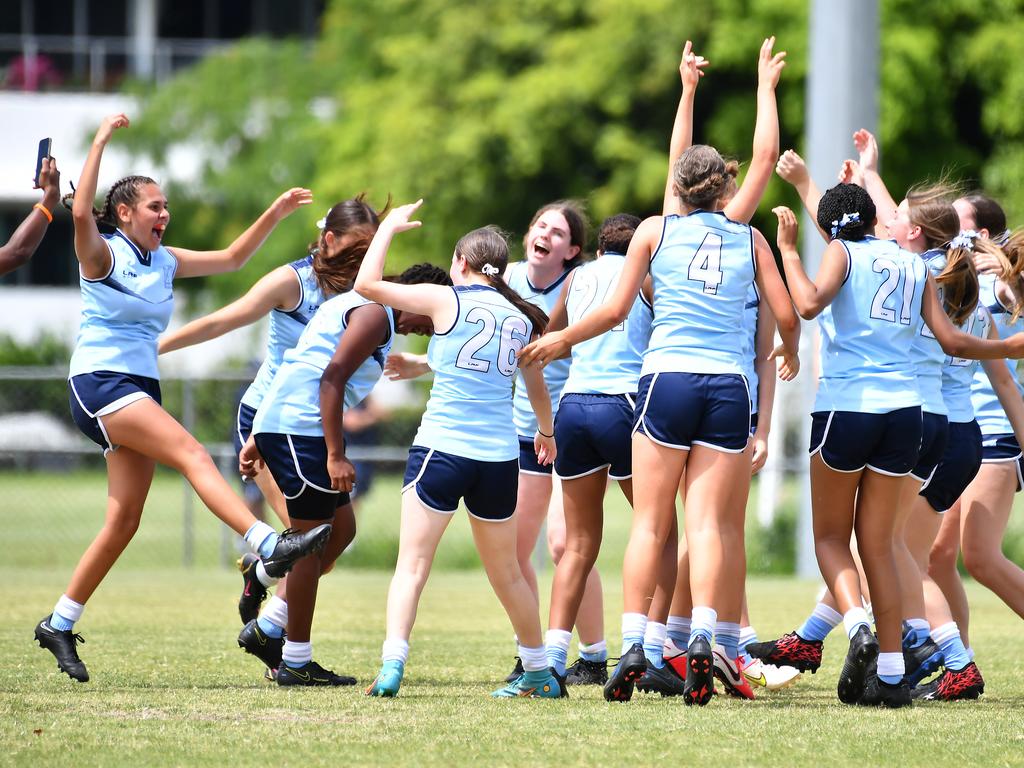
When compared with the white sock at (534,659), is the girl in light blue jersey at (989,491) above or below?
above

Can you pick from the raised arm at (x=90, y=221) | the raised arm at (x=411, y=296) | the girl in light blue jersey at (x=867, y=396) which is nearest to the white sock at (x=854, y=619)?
the girl in light blue jersey at (x=867, y=396)

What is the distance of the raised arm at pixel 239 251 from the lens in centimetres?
684

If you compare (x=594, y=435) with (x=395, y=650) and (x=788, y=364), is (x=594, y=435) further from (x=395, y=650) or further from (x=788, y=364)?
(x=395, y=650)

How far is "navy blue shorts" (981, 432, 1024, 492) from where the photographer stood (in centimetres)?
680

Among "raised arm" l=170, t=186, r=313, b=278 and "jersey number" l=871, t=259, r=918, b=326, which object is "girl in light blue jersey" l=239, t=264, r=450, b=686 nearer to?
"raised arm" l=170, t=186, r=313, b=278

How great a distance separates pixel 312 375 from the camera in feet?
20.9

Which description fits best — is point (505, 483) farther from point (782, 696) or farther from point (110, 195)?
point (110, 195)

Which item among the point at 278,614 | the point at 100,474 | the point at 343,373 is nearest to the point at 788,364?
the point at 343,373

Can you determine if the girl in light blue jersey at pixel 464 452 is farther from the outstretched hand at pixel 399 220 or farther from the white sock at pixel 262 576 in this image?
the white sock at pixel 262 576

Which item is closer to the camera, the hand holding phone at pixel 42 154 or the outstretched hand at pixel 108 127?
the outstretched hand at pixel 108 127

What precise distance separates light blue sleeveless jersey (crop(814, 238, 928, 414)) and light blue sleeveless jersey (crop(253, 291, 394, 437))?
1878 mm

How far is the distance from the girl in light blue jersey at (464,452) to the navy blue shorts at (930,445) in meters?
1.68

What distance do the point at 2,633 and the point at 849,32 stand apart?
30.8ft

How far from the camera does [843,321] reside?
19.4ft
